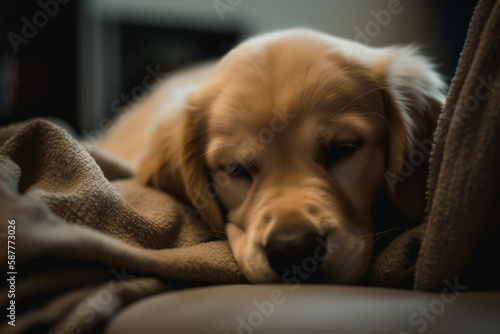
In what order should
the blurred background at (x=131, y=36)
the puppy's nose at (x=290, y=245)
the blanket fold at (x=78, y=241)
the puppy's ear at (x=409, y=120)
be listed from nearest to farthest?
the blanket fold at (x=78, y=241)
the puppy's nose at (x=290, y=245)
the puppy's ear at (x=409, y=120)
the blurred background at (x=131, y=36)

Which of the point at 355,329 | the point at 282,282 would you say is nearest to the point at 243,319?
the point at 355,329

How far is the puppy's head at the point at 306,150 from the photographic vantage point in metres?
0.89

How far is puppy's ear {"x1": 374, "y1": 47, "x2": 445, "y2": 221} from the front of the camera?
1.03 metres

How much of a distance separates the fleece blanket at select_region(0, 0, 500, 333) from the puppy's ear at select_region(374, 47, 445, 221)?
0.20 meters

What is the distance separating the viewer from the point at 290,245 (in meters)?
0.84

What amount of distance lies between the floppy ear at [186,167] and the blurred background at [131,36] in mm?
1930

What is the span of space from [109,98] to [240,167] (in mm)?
3343

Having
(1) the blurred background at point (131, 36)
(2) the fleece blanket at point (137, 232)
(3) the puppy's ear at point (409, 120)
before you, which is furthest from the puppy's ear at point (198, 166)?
(1) the blurred background at point (131, 36)

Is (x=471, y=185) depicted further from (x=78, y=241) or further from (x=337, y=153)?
(x=78, y=241)

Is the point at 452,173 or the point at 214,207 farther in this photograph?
the point at 214,207

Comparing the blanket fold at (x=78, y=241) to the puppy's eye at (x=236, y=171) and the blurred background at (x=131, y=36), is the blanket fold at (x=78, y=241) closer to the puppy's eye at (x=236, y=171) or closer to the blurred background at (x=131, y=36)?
the puppy's eye at (x=236, y=171)

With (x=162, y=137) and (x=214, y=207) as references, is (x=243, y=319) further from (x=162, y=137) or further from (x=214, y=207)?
(x=162, y=137)

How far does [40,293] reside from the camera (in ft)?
2.06

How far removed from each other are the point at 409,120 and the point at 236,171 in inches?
19.3
